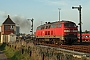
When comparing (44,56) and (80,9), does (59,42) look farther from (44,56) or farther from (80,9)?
(44,56)

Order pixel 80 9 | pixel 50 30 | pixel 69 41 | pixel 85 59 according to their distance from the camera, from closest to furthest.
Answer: pixel 85 59 < pixel 69 41 < pixel 50 30 < pixel 80 9

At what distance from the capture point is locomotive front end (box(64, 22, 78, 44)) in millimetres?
29502

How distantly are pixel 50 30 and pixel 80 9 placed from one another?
22.1 ft

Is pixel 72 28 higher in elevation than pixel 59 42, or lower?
higher

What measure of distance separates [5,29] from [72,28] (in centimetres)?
3628

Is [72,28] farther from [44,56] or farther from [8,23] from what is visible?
[8,23]

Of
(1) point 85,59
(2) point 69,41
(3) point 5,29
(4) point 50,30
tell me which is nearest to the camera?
(1) point 85,59

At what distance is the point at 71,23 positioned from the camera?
29969 mm

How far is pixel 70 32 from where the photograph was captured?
29.8m

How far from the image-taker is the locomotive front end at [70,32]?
29502 millimetres

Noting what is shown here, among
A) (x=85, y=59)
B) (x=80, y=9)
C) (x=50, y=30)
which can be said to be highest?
(x=80, y=9)

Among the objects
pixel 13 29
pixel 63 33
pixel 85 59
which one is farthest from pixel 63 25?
pixel 13 29

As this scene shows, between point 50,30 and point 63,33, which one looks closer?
point 63,33

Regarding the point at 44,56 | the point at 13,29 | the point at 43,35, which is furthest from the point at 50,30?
the point at 13,29
